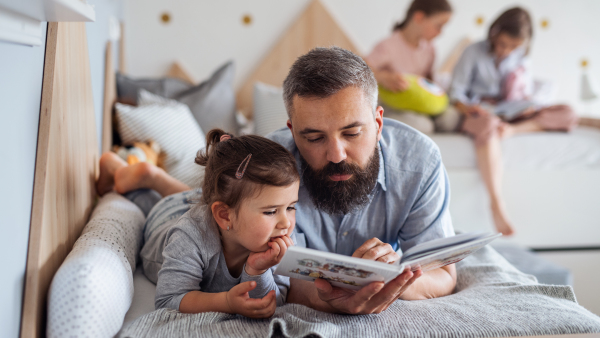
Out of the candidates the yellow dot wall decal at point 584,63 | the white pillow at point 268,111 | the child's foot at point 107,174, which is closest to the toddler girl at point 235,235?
the child's foot at point 107,174

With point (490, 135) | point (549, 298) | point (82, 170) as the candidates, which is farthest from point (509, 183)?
point (82, 170)

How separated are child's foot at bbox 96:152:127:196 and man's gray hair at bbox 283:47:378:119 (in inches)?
27.2

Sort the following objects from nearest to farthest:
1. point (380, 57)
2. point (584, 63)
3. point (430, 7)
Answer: point (430, 7) < point (380, 57) < point (584, 63)

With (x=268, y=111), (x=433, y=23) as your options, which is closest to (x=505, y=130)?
(x=433, y=23)

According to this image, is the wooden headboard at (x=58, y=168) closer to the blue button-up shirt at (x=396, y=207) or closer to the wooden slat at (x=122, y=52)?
the blue button-up shirt at (x=396, y=207)

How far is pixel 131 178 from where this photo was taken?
1350mm

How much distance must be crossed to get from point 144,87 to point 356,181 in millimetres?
1533

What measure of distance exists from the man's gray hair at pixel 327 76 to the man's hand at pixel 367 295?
387mm

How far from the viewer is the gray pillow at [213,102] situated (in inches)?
89.2

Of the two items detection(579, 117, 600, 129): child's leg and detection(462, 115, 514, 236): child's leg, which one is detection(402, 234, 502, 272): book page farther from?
detection(579, 117, 600, 129): child's leg

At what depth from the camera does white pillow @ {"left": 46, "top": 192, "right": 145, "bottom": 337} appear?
30.6 inches

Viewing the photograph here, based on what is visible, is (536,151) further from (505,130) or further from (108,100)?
(108,100)

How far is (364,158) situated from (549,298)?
50 centimetres

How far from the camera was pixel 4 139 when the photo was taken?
2.32ft
